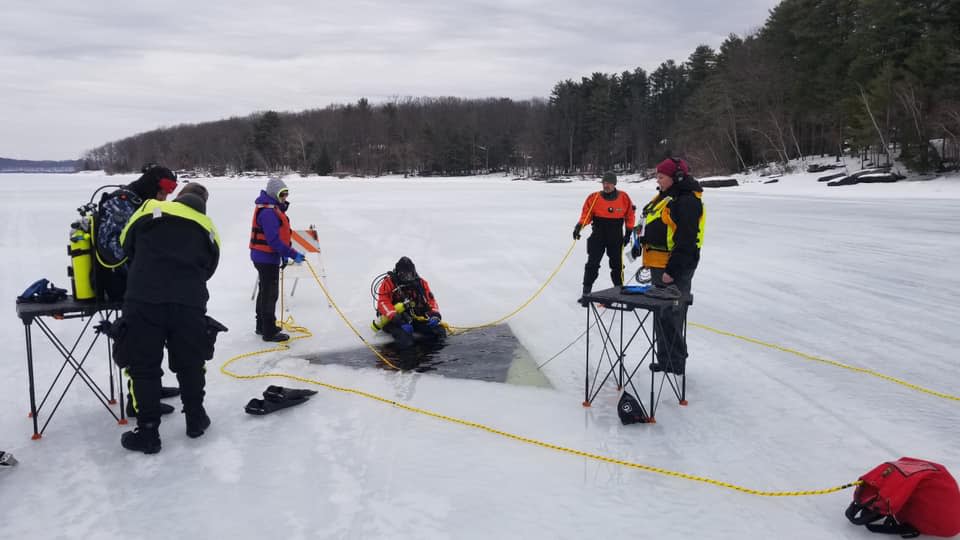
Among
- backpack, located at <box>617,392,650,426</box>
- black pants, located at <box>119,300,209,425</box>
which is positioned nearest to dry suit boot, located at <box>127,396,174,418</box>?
black pants, located at <box>119,300,209,425</box>

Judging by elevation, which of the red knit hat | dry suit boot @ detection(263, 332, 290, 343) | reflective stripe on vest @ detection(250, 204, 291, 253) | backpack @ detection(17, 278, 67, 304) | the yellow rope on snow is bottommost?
the yellow rope on snow

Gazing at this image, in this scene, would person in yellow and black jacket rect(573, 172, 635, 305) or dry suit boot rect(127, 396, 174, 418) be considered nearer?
dry suit boot rect(127, 396, 174, 418)

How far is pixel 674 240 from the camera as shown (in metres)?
5.14

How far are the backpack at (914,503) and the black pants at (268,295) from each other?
5.55 m

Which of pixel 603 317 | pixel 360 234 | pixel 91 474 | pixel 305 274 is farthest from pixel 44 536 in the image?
pixel 360 234

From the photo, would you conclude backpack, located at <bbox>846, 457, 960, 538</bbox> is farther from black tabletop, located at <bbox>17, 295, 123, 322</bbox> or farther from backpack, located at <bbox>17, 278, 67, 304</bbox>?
backpack, located at <bbox>17, 278, 67, 304</bbox>

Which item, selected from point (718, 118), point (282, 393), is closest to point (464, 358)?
point (282, 393)

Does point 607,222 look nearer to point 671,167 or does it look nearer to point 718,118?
point 671,167

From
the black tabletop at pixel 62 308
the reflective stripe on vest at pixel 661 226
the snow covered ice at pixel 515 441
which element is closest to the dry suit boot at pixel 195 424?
the snow covered ice at pixel 515 441

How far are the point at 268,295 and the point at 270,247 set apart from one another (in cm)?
54

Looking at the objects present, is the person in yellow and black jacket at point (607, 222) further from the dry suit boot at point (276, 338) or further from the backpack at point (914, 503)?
the backpack at point (914, 503)

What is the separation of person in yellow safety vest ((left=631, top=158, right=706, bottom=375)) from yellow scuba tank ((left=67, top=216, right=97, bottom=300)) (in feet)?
13.1

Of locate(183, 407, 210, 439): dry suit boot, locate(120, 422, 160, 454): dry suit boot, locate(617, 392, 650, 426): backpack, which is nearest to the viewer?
locate(120, 422, 160, 454): dry suit boot

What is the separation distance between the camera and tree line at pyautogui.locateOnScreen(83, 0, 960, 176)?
111 feet
